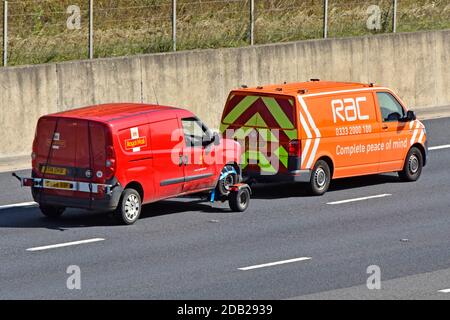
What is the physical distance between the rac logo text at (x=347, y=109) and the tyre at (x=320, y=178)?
2.74 feet

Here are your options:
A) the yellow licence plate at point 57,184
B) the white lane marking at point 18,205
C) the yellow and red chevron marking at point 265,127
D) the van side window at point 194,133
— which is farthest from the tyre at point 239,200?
the white lane marking at point 18,205

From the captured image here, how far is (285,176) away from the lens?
2345 centimetres

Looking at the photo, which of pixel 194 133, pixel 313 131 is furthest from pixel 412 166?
pixel 194 133

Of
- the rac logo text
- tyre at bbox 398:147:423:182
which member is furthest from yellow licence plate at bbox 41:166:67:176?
tyre at bbox 398:147:423:182

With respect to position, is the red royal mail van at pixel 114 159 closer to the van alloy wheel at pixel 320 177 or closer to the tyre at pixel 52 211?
the tyre at pixel 52 211

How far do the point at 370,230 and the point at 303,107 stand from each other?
312 centimetres

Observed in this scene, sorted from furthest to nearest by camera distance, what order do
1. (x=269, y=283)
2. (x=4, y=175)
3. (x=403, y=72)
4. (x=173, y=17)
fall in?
(x=403, y=72) < (x=173, y=17) < (x=4, y=175) < (x=269, y=283)

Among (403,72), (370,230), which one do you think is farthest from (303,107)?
(403,72)

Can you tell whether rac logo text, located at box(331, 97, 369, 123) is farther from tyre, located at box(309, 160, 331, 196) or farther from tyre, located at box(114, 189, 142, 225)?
tyre, located at box(114, 189, 142, 225)

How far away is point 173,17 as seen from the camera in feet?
103

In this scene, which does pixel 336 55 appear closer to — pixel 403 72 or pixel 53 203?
pixel 403 72

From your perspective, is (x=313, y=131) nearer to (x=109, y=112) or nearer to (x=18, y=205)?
(x=109, y=112)

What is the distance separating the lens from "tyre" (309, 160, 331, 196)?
23.8 m

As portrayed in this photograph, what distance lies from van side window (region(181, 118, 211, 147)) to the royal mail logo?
1.10m
